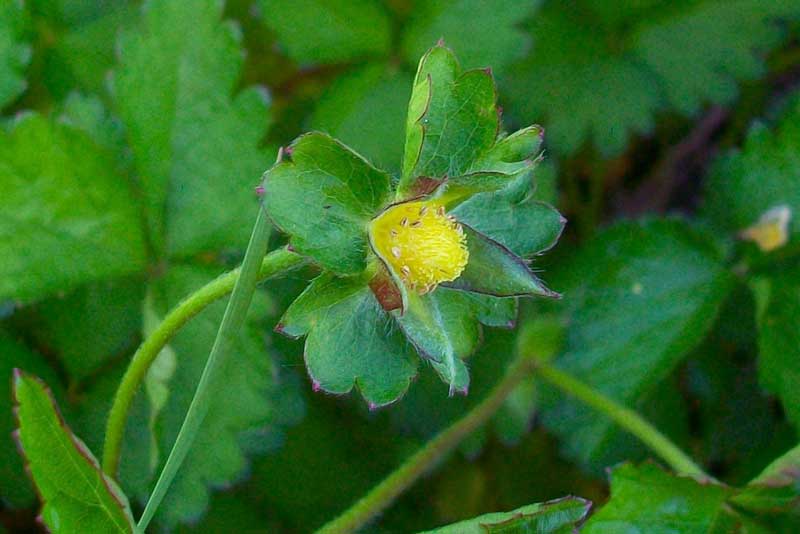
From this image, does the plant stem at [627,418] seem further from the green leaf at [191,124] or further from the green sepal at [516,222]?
the green leaf at [191,124]

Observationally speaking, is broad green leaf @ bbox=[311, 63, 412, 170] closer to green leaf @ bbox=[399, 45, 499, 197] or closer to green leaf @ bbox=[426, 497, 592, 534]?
green leaf @ bbox=[399, 45, 499, 197]

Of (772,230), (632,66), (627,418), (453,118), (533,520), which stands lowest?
(627,418)

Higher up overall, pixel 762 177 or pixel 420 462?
pixel 762 177

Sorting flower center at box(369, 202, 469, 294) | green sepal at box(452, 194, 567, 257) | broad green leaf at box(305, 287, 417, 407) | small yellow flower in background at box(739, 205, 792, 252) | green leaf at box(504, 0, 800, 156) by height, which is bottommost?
small yellow flower in background at box(739, 205, 792, 252)

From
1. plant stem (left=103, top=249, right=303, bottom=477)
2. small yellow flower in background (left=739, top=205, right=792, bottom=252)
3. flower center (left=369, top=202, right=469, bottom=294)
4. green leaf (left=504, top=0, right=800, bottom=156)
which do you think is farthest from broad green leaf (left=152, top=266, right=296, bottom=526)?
small yellow flower in background (left=739, top=205, right=792, bottom=252)

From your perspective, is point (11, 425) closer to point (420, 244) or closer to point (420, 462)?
point (420, 462)

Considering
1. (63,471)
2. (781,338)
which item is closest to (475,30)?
(781,338)
